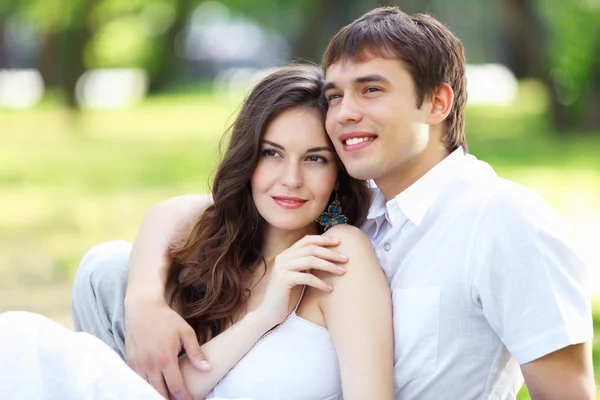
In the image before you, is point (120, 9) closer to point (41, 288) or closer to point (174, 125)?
point (174, 125)

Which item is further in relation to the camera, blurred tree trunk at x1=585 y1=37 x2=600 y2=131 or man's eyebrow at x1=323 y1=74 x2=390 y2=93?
blurred tree trunk at x1=585 y1=37 x2=600 y2=131

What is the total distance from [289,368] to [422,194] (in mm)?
733

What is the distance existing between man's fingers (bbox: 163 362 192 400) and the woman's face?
620mm

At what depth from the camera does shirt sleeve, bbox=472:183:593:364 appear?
285cm

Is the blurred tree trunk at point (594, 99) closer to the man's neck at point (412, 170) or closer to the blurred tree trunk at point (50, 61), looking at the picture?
the man's neck at point (412, 170)

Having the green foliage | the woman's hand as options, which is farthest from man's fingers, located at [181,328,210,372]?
the green foliage

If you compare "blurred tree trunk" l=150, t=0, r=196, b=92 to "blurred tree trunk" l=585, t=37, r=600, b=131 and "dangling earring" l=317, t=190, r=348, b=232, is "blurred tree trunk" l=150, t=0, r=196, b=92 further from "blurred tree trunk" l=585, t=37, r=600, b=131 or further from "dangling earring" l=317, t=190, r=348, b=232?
"dangling earring" l=317, t=190, r=348, b=232

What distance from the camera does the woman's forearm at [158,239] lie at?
Answer: 359cm

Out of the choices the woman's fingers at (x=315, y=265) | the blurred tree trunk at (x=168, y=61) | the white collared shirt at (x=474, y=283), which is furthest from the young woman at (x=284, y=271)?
the blurred tree trunk at (x=168, y=61)

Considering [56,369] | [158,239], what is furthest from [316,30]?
[56,369]

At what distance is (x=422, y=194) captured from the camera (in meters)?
3.19

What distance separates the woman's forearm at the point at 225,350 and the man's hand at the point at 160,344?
0.10ft

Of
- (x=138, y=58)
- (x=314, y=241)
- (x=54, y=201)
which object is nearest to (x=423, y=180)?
(x=314, y=241)

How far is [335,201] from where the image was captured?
11.6ft
